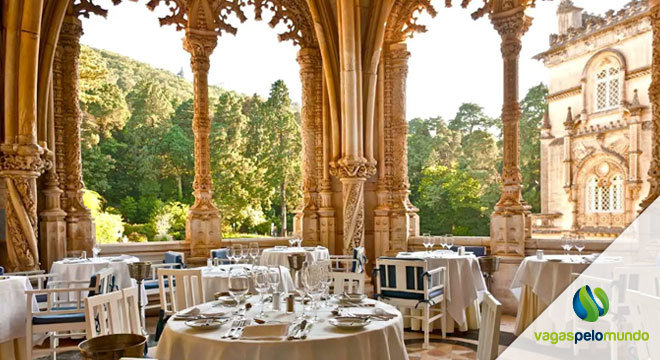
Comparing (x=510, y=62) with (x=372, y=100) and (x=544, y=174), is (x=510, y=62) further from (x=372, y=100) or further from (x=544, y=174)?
(x=544, y=174)

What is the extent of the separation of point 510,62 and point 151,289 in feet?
17.6

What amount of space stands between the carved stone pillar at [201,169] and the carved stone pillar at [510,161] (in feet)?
13.0

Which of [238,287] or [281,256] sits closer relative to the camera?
[238,287]

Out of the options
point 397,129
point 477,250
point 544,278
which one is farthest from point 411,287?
point 397,129

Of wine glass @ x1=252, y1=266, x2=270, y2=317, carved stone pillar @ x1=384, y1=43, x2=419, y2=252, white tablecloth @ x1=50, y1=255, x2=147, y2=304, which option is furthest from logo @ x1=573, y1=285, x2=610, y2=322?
white tablecloth @ x1=50, y1=255, x2=147, y2=304

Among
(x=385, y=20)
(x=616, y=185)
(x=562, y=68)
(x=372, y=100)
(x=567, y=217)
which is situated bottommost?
(x=567, y=217)

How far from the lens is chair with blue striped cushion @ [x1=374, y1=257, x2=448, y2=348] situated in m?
4.84

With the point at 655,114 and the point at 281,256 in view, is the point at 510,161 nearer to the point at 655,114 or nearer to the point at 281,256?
the point at 655,114

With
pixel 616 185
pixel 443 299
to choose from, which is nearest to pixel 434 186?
pixel 616 185

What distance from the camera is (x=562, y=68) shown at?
2242cm

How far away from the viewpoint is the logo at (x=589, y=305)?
11.9 ft

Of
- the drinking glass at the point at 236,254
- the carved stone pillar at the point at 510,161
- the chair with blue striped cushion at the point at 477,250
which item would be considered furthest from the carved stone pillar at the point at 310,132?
the carved stone pillar at the point at 510,161

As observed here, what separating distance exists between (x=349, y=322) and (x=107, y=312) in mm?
1368

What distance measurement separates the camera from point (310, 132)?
809 cm
